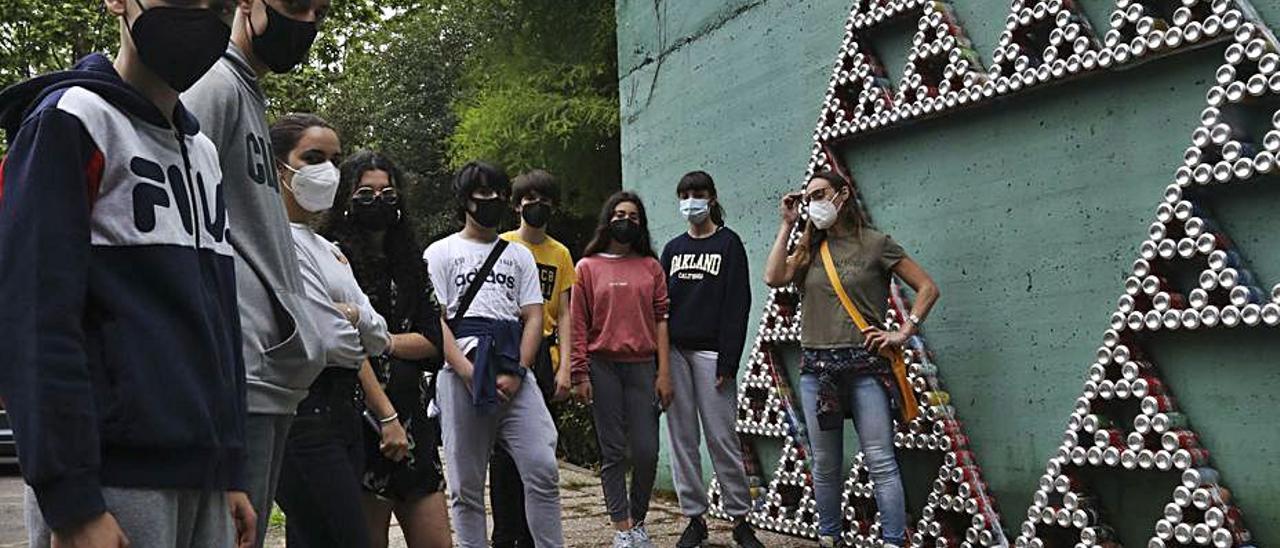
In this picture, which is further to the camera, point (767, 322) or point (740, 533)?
point (767, 322)

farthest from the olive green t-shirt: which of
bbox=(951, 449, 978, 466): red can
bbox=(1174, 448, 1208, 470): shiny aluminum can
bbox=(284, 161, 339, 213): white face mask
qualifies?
bbox=(284, 161, 339, 213): white face mask

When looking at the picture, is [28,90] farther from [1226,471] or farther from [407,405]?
[1226,471]

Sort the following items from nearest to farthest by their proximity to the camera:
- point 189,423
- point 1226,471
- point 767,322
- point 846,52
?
point 189,423 → point 1226,471 → point 846,52 → point 767,322

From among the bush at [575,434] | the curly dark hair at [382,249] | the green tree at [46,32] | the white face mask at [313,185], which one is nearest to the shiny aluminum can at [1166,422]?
the curly dark hair at [382,249]

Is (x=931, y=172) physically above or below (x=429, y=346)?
above

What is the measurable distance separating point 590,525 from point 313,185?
435cm

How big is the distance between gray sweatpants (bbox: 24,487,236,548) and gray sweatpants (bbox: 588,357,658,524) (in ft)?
13.5

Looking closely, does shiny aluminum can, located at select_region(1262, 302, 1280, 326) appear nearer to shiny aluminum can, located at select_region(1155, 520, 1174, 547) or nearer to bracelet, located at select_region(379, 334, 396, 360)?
shiny aluminum can, located at select_region(1155, 520, 1174, 547)

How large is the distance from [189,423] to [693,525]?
15.0ft

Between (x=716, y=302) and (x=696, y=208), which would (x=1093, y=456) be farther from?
(x=696, y=208)

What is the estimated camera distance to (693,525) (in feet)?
21.2

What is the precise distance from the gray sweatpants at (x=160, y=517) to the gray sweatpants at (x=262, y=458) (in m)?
0.42

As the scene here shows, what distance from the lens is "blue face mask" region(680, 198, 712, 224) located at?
6559mm

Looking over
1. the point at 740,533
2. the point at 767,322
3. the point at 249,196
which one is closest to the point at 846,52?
the point at 767,322
